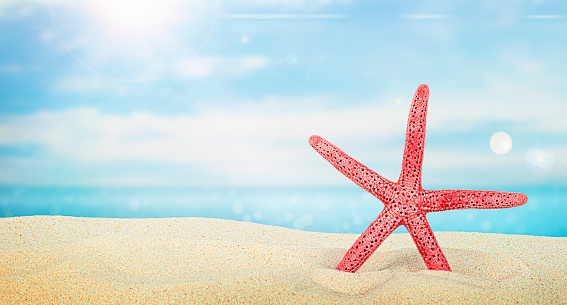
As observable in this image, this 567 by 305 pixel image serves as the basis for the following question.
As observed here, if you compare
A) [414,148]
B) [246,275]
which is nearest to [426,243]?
[414,148]

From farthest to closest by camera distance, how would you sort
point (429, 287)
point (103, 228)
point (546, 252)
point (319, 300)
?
point (103, 228) < point (546, 252) < point (429, 287) < point (319, 300)

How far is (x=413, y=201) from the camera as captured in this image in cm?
390

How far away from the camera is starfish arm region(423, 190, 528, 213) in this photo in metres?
3.83

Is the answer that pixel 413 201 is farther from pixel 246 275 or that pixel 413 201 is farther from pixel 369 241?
pixel 246 275

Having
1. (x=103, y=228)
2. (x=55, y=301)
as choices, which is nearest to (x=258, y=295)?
(x=55, y=301)

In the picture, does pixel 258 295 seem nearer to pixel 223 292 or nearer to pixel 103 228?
pixel 223 292

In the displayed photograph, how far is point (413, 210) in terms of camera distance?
3.90 meters

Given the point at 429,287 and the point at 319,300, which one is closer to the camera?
the point at 319,300

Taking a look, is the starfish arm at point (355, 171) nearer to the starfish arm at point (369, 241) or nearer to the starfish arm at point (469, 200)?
the starfish arm at point (369, 241)

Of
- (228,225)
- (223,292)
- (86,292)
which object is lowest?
(223,292)

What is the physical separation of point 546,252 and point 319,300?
4284 millimetres

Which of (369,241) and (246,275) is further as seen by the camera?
(369,241)

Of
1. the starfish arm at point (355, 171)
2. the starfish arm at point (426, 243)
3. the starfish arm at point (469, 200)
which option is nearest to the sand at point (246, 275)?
the starfish arm at point (426, 243)

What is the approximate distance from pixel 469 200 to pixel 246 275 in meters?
2.19
